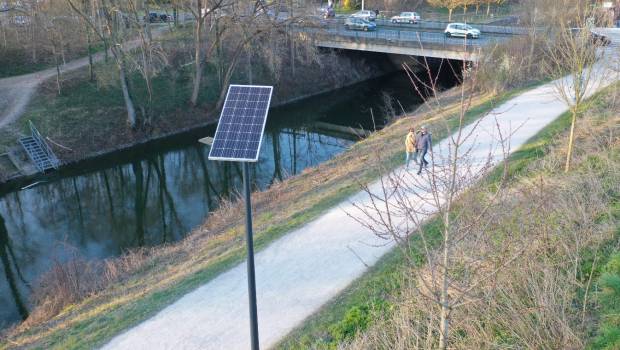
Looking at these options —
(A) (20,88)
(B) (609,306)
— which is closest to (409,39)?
(A) (20,88)

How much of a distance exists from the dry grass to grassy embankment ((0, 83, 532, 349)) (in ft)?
7.44

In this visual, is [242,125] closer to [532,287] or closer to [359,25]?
[532,287]

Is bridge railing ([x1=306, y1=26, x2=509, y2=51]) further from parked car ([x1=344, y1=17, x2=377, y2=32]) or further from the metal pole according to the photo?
the metal pole

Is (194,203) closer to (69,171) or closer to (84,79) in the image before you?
(69,171)

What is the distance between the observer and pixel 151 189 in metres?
23.3

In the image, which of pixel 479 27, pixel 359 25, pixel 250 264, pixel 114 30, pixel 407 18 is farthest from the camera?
pixel 407 18

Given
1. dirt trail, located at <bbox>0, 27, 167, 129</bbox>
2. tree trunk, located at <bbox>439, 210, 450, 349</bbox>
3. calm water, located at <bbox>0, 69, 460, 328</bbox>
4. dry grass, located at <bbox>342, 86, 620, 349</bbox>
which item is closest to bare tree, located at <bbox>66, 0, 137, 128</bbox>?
calm water, located at <bbox>0, 69, 460, 328</bbox>

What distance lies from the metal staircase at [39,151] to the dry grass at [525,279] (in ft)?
68.5

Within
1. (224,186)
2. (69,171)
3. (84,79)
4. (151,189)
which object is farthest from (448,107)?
(84,79)

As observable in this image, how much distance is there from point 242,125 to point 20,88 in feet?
88.8

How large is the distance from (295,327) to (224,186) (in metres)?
13.9

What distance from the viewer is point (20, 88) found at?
29.5m

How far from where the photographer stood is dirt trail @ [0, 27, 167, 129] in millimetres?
27078

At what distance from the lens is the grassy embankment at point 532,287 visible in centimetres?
711
